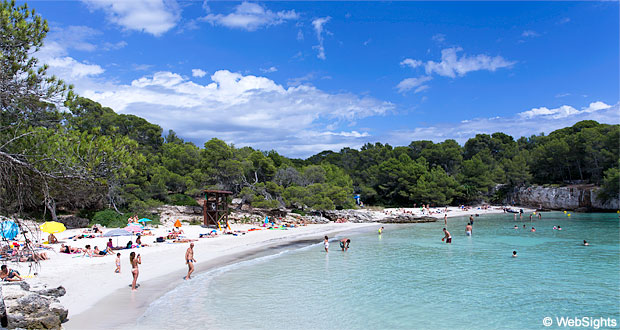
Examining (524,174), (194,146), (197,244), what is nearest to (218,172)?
(194,146)

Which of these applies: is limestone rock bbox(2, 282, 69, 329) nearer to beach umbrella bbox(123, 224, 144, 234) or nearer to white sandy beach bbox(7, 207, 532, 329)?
white sandy beach bbox(7, 207, 532, 329)

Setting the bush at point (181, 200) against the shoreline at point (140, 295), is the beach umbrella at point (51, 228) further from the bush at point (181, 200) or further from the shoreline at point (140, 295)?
the bush at point (181, 200)

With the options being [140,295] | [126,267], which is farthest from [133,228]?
[140,295]

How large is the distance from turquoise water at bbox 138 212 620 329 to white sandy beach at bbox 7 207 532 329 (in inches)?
49.4

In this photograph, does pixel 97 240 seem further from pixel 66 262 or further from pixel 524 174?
pixel 524 174

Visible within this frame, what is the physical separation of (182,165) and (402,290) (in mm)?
32164

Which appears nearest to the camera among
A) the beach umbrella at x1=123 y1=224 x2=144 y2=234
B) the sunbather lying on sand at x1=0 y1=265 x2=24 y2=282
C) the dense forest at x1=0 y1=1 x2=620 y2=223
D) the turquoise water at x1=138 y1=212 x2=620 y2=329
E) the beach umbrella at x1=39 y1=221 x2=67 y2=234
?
the dense forest at x1=0 y1=1 x2=620 y2=223

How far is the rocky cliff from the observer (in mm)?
47469

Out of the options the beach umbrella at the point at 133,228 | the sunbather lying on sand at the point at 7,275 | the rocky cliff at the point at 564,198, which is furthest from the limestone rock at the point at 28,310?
the rocky cliff at the point at 564,198

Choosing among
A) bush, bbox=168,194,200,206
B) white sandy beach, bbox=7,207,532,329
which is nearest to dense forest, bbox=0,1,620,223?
bush, bbox=168,194,200,206

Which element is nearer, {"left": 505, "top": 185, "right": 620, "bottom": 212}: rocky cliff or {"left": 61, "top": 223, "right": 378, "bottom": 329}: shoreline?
{"left": 61, "top": 223, "right": 378, "bottom": 329}: shoreline

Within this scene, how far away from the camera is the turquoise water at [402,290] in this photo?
33.5ft

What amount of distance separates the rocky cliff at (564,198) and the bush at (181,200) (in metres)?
48.6

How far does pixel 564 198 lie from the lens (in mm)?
50969
